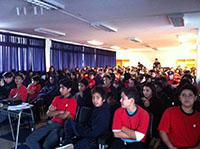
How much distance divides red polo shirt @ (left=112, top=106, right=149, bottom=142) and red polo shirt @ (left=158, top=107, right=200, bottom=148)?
21cm

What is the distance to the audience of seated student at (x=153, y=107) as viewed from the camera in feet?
9.58

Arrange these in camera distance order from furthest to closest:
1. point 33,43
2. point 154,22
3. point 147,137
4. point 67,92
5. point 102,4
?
point 33,43, point 154,22, point 102,4, point 67,92, point 147,137

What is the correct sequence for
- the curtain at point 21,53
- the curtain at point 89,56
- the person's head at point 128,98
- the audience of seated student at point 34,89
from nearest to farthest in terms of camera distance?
the person's head at point 128,98
the audience of seated student at point 34,89
the curtain at point 21,53
the curtain at point 89,56

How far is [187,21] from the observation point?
6.66 meters

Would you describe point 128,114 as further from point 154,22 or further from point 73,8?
point 154,22

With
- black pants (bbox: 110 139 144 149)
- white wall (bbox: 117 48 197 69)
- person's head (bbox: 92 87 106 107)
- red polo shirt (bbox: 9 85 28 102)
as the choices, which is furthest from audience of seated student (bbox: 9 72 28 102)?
white wall (bbox: 117 48 197 69)

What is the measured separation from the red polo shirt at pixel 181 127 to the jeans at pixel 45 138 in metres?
1.46

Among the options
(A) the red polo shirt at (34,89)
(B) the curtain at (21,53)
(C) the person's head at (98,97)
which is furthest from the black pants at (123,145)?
(B) the curtain at (21,53)

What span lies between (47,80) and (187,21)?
4.62 meters

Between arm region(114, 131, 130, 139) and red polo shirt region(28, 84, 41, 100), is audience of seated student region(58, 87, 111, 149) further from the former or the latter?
red polo shirt region(28, 84, 41, 100)

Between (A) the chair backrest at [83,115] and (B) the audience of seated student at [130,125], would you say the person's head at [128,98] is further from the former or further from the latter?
(A) the chair backrest at [83,115]

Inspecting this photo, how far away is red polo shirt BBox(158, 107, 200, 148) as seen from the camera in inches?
96.3

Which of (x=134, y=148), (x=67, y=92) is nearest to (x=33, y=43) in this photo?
(x=67, y=92)

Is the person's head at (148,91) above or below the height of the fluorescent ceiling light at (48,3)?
below
